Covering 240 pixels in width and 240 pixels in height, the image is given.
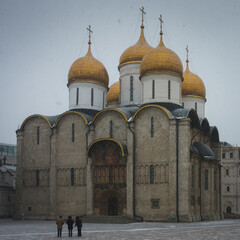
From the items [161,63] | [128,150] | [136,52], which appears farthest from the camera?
[136,52]

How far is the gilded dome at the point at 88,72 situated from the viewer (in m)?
→ 40.3

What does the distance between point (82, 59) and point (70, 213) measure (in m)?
13.9

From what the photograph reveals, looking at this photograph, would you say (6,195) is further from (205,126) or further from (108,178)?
(205,126)

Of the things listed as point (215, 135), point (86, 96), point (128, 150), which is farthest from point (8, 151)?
point (128, 150)

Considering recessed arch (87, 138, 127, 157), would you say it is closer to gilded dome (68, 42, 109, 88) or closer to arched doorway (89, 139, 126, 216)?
arched doorway (89, 139, 126, 216)

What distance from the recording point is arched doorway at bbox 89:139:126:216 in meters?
34.8

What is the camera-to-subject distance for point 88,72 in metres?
40.3

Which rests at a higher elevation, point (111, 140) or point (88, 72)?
point (88, 72)

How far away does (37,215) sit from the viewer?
124 feet

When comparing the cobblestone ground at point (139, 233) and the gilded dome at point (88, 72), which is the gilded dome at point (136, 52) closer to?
the gilded dome at point (88, 72)

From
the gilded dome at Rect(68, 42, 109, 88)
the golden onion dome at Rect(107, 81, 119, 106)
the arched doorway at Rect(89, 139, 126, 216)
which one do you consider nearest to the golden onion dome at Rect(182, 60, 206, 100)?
the golden onion dome at Rect(107, 81, 119, 106)

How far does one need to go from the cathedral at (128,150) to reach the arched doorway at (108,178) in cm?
8

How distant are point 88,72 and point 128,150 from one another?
9.35 m

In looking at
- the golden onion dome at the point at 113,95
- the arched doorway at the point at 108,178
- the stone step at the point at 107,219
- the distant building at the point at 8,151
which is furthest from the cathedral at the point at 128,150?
the distant building at the point at 8,151
